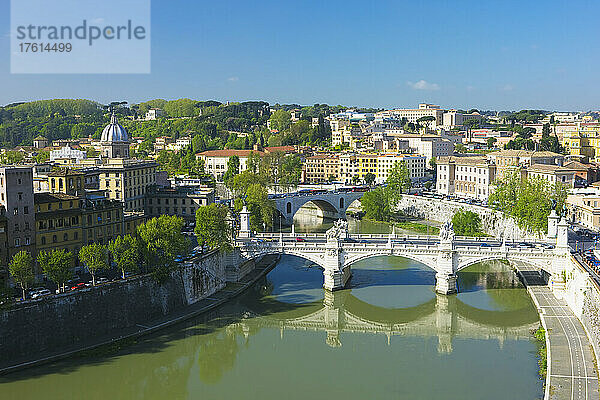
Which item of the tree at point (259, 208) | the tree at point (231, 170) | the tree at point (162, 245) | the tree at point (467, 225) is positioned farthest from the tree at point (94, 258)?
the tree at point (231, 170)

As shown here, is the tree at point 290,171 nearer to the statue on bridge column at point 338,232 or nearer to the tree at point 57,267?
the statue on bridge column at point 338,232

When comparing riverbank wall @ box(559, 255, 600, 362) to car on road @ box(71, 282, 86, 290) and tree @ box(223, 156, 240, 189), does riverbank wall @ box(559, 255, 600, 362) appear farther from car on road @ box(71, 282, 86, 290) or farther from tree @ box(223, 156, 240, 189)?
tree @ box(223, 156, 240, 189)

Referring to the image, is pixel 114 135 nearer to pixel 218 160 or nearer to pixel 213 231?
pixel 213 231

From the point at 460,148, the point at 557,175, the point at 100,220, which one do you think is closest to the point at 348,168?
the point at 460,148

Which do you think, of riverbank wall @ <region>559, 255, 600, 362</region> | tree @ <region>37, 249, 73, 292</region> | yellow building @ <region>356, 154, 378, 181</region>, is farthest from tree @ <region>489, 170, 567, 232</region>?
yellow building @ <region>356, 154, 378, 181</region>

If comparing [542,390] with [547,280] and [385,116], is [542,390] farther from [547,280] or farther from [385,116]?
[385,116]
